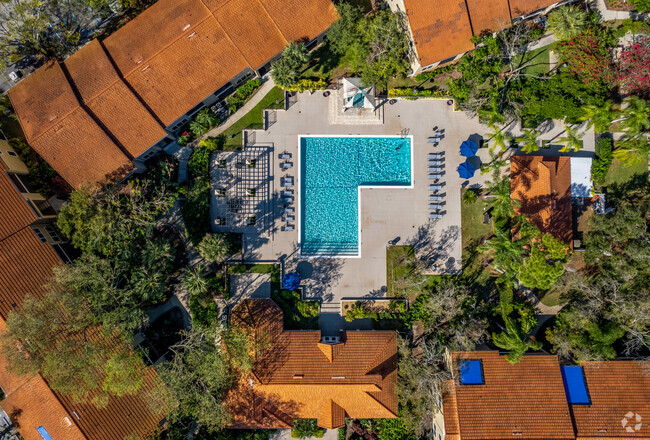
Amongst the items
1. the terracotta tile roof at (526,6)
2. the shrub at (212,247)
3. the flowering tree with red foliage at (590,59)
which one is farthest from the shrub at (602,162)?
the shrub at (212,247)

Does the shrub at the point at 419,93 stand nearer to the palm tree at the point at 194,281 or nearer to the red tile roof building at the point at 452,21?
the red tile roof building at the point at 452,21

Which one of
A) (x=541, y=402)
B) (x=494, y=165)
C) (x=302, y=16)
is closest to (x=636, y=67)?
(x=494, y=165)

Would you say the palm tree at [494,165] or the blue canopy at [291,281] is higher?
the palm tree at [494,165]

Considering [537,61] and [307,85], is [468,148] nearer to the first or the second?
[537,61]

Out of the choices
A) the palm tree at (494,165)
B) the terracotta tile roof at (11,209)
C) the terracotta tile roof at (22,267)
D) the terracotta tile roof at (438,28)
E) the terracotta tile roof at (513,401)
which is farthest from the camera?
the palm tree at (494,165)

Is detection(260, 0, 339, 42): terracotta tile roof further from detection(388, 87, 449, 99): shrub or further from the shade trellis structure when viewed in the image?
detection(388, 87, 449, 99): shrub

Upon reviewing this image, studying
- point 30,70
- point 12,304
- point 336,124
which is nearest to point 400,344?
point 336,124

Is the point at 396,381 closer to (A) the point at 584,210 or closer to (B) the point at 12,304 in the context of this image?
(A) the point at 584,210

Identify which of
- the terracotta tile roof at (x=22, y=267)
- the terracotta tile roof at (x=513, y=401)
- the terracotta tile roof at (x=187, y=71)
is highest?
the terracotta tile roof at (x=187, y=71)
